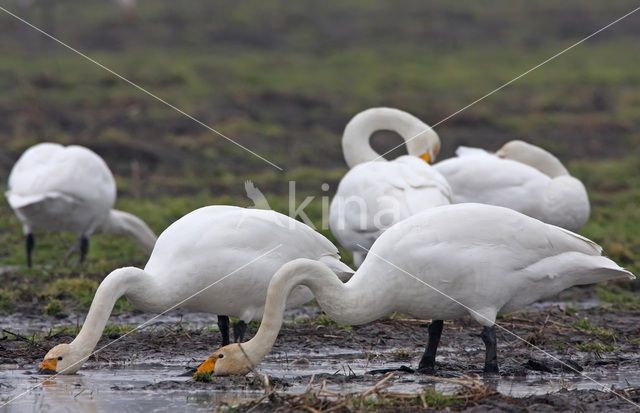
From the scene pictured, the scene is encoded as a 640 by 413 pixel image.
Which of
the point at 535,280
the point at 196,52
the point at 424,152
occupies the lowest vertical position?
the point at 535,280

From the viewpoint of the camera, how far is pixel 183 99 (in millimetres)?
21031

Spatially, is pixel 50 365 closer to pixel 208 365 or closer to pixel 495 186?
pixel 208 365

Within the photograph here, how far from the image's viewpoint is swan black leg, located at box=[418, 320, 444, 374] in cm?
691

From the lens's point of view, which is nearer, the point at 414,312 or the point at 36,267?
the point at 414,312

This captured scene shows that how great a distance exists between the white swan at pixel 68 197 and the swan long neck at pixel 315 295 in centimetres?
522

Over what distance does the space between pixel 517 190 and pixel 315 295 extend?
4.68m

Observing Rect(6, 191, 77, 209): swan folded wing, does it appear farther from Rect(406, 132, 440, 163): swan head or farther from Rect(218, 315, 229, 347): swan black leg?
Rect(218, 315, 229, 347): swan black leg

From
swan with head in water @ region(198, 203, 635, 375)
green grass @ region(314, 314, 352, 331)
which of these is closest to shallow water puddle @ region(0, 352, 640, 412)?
swan with head in water @ region(198, 203, 635, 375)

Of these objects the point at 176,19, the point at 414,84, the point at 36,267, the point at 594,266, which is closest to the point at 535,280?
the point at 594,266

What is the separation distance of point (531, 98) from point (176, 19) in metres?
13.4

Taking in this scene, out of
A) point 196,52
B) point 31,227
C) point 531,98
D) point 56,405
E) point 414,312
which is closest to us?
point 56,405

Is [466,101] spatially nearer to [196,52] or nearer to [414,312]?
[196,52]

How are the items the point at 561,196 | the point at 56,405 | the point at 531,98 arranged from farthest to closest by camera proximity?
1. the point at 531,98
2. the point at 561,196
3. the point at 56,405

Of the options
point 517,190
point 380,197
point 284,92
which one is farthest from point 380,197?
point 284,92
